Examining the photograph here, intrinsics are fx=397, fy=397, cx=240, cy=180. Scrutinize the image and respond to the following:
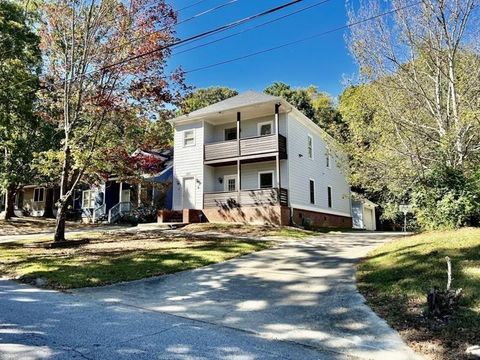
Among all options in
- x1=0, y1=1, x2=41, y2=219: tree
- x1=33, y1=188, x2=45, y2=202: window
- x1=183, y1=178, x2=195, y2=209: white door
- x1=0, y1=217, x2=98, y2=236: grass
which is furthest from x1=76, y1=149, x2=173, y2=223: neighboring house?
x1=0, y1=1, x2=41, y2=219: tree

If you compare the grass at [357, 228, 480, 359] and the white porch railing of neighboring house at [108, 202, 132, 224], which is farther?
the white porch railing of neighboring house at [108, 202, 132, 224]

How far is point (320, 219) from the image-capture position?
25719 millimetres

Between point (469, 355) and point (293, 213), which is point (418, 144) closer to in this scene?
point (293, 213)

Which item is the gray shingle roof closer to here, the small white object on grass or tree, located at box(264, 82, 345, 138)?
tree, located at box(264, 82, 345, 138)

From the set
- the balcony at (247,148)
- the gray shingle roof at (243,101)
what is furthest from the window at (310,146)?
the gray shingle roof at (243,101)

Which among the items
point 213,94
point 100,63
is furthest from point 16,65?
point 213,94

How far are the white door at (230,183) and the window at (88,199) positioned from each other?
41.0 feet

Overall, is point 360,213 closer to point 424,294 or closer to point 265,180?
point 265,180

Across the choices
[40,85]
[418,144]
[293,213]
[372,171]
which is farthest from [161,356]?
[293,213]

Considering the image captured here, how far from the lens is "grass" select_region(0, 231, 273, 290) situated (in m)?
9.70

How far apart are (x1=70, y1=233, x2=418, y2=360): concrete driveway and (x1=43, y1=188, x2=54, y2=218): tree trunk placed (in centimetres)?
2814

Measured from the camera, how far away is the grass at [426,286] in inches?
196

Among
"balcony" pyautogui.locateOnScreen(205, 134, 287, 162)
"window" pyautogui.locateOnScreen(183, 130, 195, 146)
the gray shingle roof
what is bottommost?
"balcony" pyautogui.locateOnScreen(205, 134, 287, 162)

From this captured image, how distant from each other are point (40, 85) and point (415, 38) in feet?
50.4
